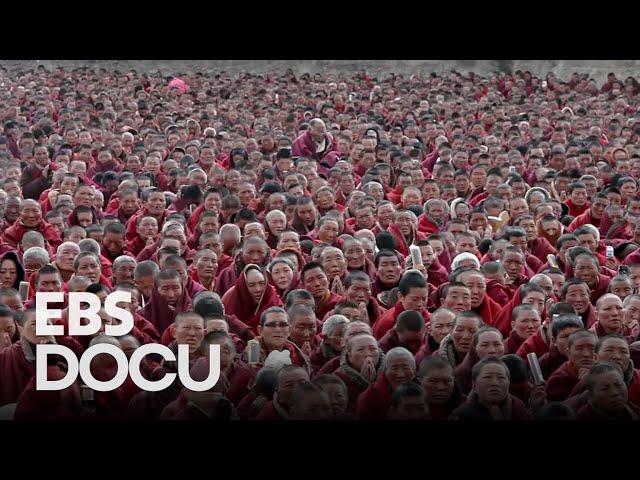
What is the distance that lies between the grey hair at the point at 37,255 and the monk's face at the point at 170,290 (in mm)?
933

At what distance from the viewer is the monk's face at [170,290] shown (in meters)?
5.79

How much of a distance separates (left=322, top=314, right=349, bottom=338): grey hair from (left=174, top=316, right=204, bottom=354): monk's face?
587 millimetres

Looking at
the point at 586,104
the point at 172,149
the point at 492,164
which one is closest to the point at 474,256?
the point at 492,164

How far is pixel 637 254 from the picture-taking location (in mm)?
6980

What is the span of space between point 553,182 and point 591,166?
64 cm

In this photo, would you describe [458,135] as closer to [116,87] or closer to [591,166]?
[591,166]

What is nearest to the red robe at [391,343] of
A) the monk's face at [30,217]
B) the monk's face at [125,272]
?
the monk's face at [125,272]

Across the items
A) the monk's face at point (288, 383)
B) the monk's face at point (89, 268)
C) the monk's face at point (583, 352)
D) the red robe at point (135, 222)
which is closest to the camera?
the monk's face at point (288, 383)

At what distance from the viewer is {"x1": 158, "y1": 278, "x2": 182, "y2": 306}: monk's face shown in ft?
19.0

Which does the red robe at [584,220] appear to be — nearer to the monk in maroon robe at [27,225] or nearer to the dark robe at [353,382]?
the dark robe at [353,382]

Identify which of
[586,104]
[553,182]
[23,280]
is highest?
[586,104]

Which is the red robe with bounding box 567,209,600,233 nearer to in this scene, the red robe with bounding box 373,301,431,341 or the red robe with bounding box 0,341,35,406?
the red robe with bounding box 373,301,431,341

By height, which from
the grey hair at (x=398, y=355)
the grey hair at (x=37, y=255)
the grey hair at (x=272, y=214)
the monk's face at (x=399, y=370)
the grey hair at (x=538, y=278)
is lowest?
the monk's face at (x=399, y=370)

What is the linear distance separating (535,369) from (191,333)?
5.23 feet
